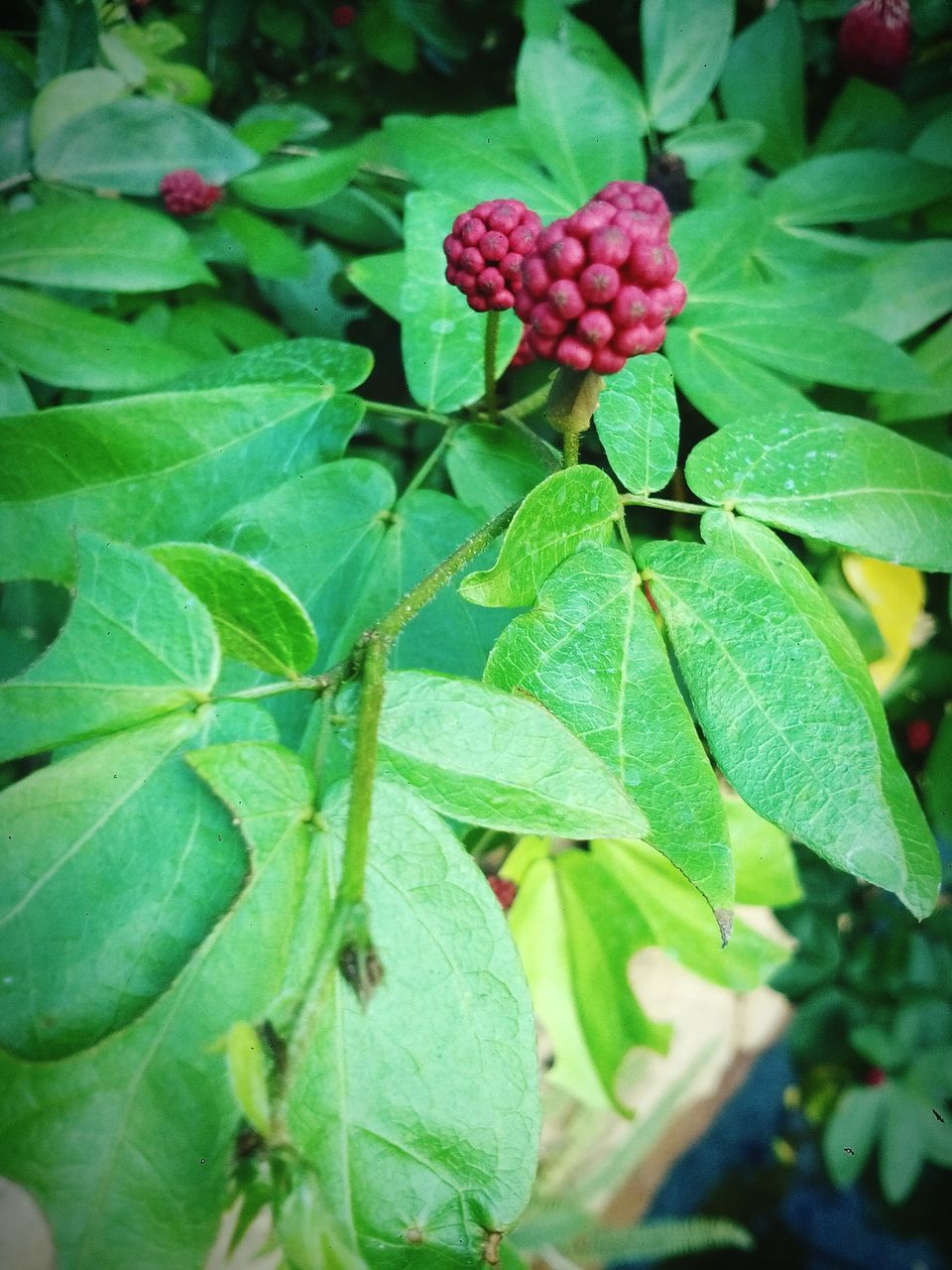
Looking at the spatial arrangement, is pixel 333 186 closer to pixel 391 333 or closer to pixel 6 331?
pixel 391 333

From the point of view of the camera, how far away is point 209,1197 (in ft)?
1.31

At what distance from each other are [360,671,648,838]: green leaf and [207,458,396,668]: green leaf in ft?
0.46

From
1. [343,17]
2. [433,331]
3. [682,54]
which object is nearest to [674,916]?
[433,331]

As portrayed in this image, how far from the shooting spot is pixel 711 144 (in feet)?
2.95

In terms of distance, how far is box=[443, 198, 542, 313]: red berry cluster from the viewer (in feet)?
1.76

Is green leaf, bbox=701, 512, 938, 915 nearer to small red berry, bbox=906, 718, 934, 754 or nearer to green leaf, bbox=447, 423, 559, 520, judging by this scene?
green leaf, bbox=447, 423, 559, 520

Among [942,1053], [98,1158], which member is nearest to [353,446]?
[98,1158]

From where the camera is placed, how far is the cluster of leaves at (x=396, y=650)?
1.32 ft

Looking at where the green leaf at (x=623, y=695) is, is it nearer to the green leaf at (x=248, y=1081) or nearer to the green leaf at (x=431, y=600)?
the green leaf at (x=431, y=600)

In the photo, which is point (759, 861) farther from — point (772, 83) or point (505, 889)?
point (772, 83)

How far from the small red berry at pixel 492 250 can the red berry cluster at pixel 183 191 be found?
1.49ft

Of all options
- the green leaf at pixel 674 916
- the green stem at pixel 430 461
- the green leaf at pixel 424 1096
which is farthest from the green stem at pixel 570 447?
the green leaf at pixel 674 916

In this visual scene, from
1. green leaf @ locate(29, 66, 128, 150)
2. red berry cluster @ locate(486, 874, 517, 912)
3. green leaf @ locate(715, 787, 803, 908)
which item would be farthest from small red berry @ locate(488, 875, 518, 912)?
green leaf @ locate(29, 66, 128, 150)

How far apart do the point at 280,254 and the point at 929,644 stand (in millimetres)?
829
